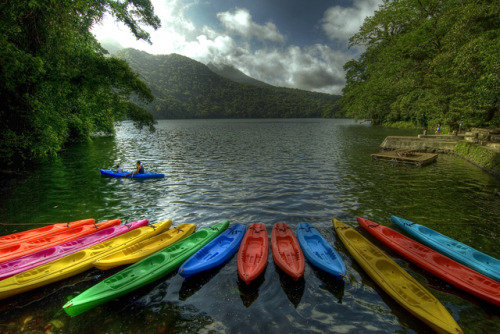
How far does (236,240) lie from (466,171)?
23.0 m

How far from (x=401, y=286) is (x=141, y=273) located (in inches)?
292

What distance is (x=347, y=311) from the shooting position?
6047 mm

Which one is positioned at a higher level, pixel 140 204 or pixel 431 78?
pixel 431 78

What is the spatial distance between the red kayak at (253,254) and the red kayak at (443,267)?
15.8 feet

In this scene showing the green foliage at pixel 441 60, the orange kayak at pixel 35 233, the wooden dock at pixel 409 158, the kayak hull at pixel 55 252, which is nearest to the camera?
the kayak hull at pixel 55 252

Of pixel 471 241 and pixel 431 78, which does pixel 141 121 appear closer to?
pixel 471 241

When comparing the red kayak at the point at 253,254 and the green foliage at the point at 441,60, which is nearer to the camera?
the red kayak at the point at 253,254

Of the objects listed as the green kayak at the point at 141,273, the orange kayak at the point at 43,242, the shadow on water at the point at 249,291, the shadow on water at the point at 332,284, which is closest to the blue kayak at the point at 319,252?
the shadow on water at the point at 332,284

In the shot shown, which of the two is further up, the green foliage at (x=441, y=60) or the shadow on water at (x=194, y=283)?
the green foliage at (x=441, y=60)

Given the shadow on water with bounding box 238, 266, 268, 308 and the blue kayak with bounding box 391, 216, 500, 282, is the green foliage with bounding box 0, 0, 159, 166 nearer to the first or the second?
the shadow on water with bounding box 238, 266, 268, 308

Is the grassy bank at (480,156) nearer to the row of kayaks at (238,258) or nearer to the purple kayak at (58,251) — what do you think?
the row of kayaks at (238,258)

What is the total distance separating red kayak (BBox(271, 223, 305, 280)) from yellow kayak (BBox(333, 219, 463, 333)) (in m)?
2.05

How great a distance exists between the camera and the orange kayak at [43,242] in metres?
7.79

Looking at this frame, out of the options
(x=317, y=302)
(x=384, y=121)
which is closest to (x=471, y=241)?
(x=317, y=302)
